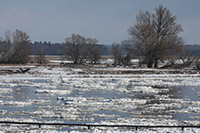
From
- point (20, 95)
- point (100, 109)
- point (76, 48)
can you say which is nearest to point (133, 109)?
point (100, 109)

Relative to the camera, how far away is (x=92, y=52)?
8050 cm

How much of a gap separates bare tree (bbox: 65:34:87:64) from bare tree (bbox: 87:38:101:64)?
2.07m

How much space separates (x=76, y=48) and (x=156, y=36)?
24247 mm

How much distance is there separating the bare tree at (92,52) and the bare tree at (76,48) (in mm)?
2074

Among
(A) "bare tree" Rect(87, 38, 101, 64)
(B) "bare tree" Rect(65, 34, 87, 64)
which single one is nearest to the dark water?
(B) "bare tree" Rect(65, 34, 87, 64)

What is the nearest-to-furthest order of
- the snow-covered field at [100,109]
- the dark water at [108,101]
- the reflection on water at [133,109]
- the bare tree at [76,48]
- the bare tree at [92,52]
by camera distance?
the snow-covered field at [100,109] < the dark water at [108,101] < the reflection on water at [133,109] < the bare tree at [76,48] < the bare tree at [92,52]

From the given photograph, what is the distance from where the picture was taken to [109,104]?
739 inches

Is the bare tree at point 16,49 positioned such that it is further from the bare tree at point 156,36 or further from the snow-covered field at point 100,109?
the snow-covered field at point 100,109

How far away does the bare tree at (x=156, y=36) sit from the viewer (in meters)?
54.9

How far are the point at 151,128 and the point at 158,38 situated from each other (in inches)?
1757

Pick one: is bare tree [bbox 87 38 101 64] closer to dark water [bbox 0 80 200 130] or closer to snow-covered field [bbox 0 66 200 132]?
dark water [bbox 0 80 200 130]

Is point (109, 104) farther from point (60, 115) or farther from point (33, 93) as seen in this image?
point (33, 93)

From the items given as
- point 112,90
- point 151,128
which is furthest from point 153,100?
point 151,128

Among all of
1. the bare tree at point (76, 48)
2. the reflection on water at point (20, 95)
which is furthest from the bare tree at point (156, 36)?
the reflection on water at point (20, 95)
